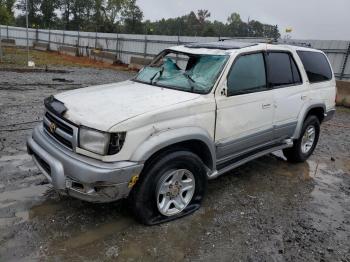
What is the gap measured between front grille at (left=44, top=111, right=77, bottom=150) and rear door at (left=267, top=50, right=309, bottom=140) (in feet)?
8.88

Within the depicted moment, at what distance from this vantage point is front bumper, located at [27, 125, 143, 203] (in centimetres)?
305

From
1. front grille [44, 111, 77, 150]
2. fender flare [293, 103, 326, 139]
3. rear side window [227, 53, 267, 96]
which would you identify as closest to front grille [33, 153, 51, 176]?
front grille [44, 111, 77, 150]

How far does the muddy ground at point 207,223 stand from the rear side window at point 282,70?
144cm

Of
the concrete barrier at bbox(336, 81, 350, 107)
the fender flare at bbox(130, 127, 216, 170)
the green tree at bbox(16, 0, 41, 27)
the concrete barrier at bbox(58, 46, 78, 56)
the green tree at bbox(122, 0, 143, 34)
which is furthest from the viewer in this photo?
the green tree at bbox(16, 0, 41, 27)

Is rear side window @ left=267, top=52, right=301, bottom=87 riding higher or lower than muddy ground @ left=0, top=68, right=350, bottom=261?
higher

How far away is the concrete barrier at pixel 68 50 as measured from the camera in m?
31.3

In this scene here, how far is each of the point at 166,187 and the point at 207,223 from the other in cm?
65

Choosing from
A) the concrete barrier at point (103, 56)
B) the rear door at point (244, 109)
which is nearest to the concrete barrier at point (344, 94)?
the rear door at point (244, 109)

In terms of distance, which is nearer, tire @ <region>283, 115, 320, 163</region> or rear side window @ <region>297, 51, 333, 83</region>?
rear side window @ <region>297, 51, 333, 83</region>

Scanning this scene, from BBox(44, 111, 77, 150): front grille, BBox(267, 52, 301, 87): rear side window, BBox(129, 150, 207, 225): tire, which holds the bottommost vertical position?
BBox(129, 150, 207, 225): tire

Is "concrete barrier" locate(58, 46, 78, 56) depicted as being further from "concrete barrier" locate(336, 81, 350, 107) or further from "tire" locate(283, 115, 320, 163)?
"tire" locate(283, 115, 320, 163)

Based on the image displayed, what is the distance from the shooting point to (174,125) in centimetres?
345

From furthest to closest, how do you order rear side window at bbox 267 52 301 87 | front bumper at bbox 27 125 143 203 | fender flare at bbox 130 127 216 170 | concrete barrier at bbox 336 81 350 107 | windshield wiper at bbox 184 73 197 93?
concrete barrier at bbox 336 81 350 107 < rear side window at bbox 267 52 301 87 < windshield wiper at bbox 184 73 197 93 < fender flare at bbox 130 127 216 170 < front bumper at bbox 27 125 143 203

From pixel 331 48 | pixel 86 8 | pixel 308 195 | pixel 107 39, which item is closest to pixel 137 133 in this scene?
pixel 308 195
